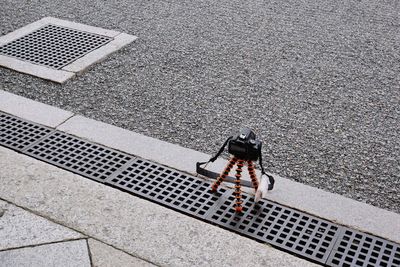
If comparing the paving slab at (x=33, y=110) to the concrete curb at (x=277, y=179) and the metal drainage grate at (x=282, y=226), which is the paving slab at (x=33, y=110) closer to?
the concrete curb at (x=277, y=179)

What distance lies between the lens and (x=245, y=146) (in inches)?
124

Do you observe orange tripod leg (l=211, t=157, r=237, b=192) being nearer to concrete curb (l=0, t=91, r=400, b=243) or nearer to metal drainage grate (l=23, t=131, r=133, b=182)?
concrete curb (l=0, t=91, r=400, b=243)

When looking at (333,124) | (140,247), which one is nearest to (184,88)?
(333,124)

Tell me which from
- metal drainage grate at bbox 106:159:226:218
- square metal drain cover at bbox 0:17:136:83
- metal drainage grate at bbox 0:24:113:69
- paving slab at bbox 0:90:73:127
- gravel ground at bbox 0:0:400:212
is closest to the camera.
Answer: metal drainage grate at bbox 106:159:226:218

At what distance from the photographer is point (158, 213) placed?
3.33 meters

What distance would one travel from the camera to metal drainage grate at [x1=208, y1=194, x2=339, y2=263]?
3.19 m

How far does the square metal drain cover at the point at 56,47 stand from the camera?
195 inches

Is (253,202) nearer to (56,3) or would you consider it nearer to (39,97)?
(39,97)

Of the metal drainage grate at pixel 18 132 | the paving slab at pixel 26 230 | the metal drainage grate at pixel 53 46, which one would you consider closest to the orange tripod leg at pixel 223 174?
the paving slab at pixel 26 230

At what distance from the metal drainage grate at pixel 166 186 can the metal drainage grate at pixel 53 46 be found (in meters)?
1.74

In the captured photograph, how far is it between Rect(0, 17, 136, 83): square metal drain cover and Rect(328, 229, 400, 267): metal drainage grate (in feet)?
9.23

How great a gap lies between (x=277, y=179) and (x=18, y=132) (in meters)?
1.98

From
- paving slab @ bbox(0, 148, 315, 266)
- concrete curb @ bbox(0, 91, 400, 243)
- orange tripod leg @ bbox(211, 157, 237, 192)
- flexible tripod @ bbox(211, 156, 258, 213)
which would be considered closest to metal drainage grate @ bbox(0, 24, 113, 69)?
concrete curb @ bbox(0, 91, 400, 243)

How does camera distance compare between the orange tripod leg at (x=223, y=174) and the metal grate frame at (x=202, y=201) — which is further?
the orange tripod leg at (x=223, y=174)
